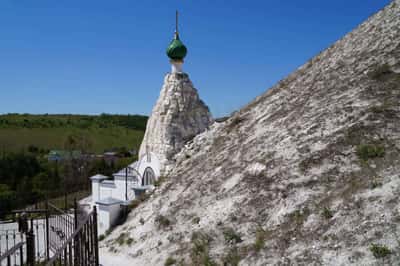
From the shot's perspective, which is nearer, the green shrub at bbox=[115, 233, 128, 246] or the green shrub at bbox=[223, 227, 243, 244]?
the green shrub at bbox=[223, 227, 243, 244]

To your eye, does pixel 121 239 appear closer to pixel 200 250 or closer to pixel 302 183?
pixel 200 250

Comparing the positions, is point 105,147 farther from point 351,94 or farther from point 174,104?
point 351,94

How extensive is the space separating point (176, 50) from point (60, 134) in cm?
3822

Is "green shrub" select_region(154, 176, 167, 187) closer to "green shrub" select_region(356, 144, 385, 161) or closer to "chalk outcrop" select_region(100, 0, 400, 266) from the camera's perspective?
"chalk outcrop" select_region(100, 0, 400, 266)

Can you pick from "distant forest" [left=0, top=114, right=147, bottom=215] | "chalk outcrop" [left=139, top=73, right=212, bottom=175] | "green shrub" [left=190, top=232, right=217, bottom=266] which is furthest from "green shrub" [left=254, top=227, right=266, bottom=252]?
"chalk outcrop" [left=139, top=73, right=212, bottom=175]

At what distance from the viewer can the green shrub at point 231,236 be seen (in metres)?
5.78

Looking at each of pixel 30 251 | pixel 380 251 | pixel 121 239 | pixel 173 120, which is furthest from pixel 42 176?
pixel 380 251

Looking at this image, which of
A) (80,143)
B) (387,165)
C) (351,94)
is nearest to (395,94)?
(351,94)

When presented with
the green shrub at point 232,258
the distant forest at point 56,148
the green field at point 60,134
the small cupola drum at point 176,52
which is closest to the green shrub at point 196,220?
the green shrub at point 232,258

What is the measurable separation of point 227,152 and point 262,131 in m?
1.06

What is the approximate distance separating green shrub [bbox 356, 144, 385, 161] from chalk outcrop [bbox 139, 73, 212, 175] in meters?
6.91

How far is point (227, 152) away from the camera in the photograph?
9211 mm

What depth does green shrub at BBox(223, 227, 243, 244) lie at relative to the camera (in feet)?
19.0

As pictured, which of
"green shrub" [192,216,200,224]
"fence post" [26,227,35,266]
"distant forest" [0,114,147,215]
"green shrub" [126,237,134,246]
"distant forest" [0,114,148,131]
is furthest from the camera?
"distant forest" [0,114,148,131]
